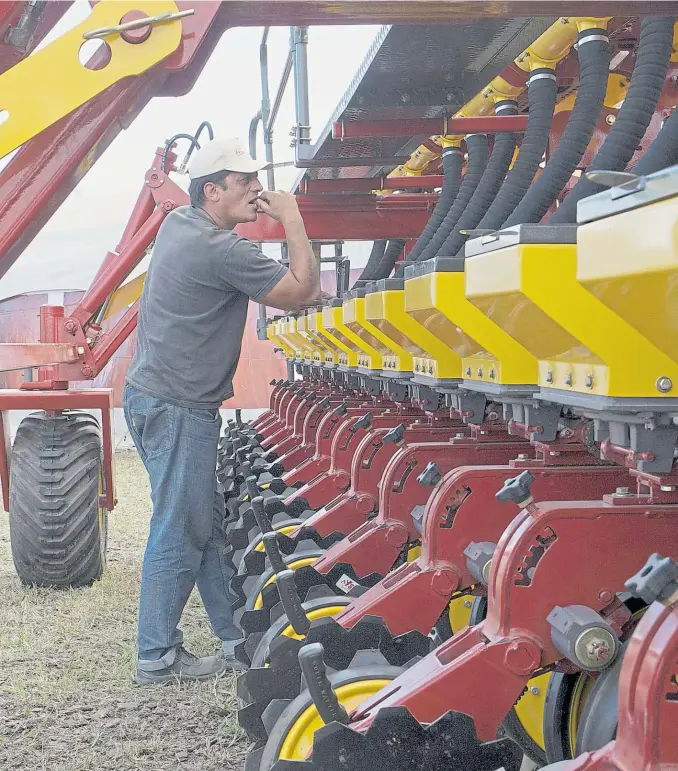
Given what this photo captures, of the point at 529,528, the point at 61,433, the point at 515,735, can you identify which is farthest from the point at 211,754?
the point at 61,433

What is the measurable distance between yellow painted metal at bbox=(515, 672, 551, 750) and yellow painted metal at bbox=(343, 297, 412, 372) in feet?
3.53

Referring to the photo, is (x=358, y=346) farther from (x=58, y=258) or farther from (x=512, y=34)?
(x=58, y=258)

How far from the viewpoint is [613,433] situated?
5.72ft

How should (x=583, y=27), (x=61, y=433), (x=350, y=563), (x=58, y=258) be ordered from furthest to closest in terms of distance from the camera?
(x=58, y=258) → (x=61, y=433) → (x=350, y=563) → (x=583, y=27)

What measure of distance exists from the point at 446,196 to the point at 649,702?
2.85 m

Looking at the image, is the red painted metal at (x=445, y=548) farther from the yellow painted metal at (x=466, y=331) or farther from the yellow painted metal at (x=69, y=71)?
the yellow painted metal at (x=69, y=71)

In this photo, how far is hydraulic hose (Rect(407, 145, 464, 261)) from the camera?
3.88m

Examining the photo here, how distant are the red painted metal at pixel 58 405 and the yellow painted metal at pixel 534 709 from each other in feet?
9.03

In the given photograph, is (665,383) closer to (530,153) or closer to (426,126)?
(530,153)

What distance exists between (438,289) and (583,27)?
895mm

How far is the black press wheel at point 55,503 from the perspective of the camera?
4496 mm

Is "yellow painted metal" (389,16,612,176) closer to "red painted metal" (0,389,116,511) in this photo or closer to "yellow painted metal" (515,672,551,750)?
"yellow painted metal" (515,672,551,750)

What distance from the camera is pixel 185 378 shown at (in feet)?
10.8

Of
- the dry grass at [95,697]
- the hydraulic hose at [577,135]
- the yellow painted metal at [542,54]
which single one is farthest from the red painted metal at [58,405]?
the hydraulic hose at [577,135]
